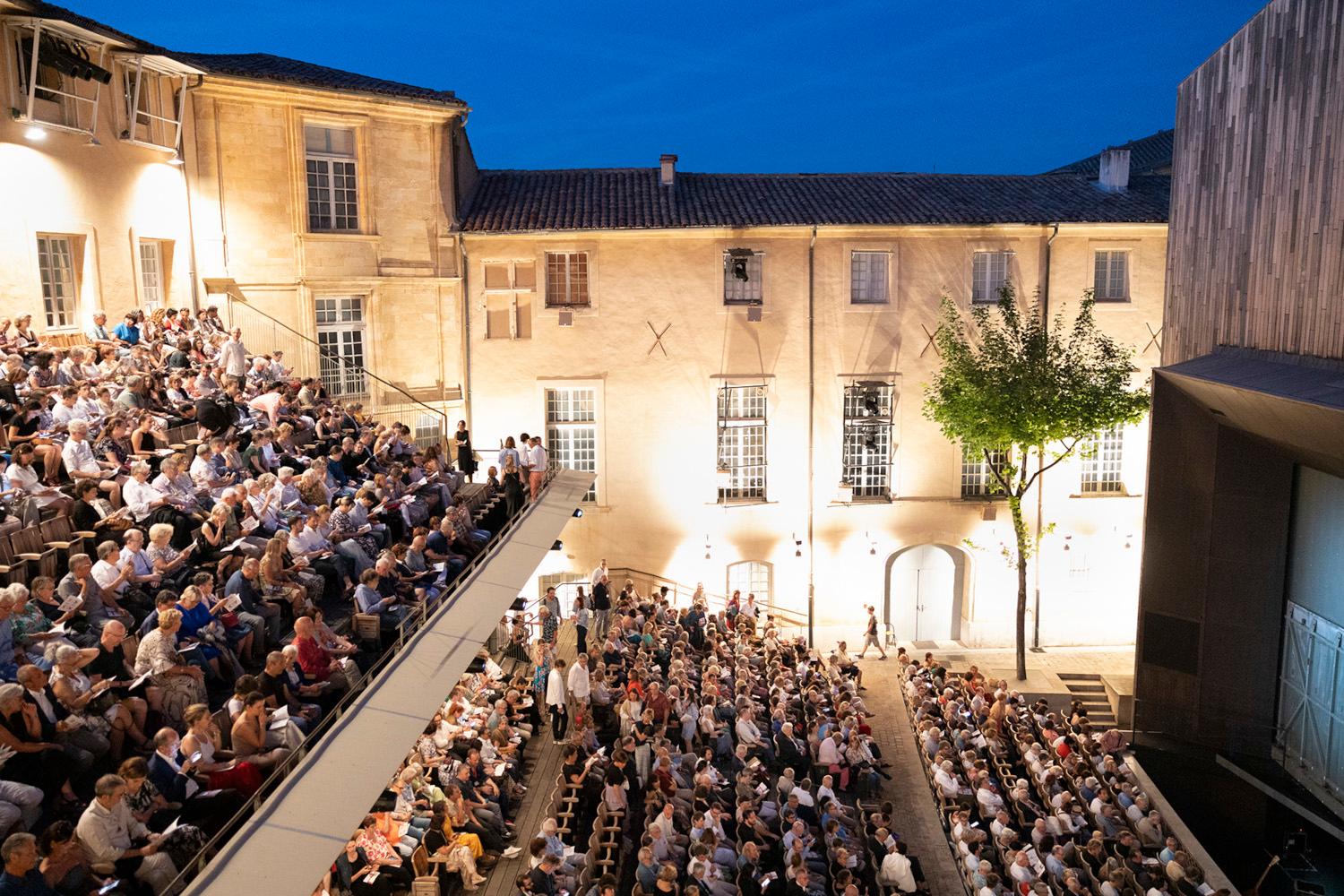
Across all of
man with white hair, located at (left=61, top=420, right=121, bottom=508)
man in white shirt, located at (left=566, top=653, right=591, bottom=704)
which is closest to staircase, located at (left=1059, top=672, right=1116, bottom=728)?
man in white shirt, located at (left=566, top=653, right=591, bottom=704)

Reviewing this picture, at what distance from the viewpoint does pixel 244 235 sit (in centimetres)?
2244

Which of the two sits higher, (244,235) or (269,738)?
(244,235)

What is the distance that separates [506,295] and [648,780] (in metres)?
14.2

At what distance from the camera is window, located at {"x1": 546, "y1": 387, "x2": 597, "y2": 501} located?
26250 mm

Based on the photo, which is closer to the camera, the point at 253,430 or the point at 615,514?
the point at 253,430

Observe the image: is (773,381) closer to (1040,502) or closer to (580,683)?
(1040,502)

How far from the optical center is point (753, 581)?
A: 1061 inches

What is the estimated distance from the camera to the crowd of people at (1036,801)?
1349 centimetres

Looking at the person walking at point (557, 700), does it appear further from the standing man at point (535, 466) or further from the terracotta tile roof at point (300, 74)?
the terracotta tile roof at point (300, 74)

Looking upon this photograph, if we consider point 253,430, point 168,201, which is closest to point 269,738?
point 253,430

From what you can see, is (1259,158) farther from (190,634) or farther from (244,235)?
(244,235)

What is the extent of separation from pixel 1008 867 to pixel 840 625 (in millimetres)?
13225

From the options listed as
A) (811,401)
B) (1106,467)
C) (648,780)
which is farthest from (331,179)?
(1106,467)

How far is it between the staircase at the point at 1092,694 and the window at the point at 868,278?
10589mm
